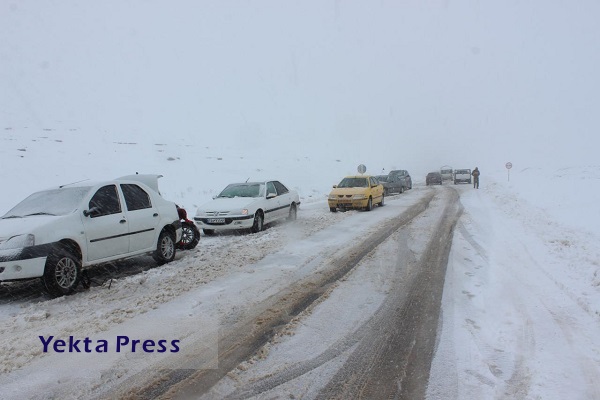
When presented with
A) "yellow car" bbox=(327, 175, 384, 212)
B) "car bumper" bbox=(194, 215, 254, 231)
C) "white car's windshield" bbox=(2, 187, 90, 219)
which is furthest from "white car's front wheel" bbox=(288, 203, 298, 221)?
"white car's windshield" bbox=(2, 187, 90, 219)

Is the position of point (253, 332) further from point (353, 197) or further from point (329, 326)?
point (353, 197)

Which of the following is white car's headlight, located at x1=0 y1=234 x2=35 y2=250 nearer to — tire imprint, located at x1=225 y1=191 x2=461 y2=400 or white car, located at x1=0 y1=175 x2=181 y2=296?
white car, located at x1=0 y1=175 x2=181 y2=296

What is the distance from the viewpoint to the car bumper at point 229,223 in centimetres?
1124

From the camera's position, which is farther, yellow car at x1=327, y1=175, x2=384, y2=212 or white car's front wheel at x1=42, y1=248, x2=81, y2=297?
yellow car at x1=327, y1=175, x2=384, y2=212

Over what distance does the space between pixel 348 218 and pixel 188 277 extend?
8.20 metres

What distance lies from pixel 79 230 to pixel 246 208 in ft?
18.2

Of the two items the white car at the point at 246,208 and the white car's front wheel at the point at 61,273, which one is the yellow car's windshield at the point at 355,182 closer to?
the white car at the point at 246,208

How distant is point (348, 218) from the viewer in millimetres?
14141

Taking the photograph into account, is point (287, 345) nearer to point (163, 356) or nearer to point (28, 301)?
point (163, 356)

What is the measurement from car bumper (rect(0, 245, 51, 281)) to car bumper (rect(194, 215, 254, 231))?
19.4ft

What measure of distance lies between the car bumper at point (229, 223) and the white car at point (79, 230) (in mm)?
2915

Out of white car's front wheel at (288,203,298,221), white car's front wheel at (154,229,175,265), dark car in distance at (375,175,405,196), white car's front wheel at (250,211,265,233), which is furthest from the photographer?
dark car in distance at (375,175,405,196)

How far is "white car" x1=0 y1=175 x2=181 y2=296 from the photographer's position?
5.50m

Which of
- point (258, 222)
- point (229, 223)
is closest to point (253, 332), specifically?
point (229, 223)
